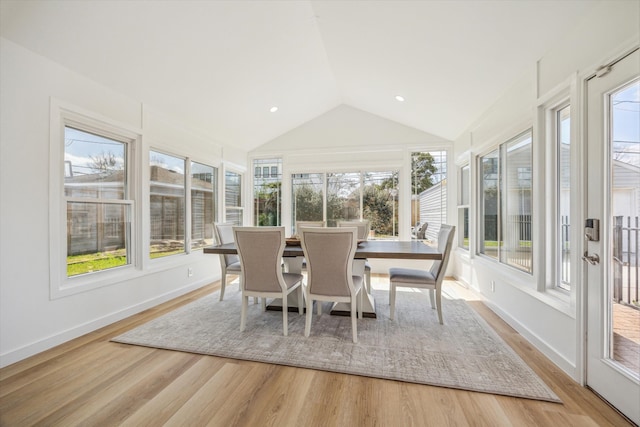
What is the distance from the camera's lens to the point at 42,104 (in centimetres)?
225

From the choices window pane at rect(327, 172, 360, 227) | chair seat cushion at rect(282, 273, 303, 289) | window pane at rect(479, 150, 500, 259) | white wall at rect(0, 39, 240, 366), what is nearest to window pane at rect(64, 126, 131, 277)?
white wall at rect(0, 39, 240, 366)

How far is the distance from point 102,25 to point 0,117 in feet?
3.27

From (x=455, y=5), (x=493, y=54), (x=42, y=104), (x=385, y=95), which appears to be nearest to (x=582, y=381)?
(x=493, y=54)

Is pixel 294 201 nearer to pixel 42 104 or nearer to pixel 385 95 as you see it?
pixel 385 95

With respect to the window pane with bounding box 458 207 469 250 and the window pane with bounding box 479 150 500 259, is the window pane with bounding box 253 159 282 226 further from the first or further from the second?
the window pane with bounding box 479 150 500 259

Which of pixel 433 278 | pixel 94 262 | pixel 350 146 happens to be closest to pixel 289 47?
pixel 350 146

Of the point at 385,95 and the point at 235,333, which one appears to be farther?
the point at 385,95

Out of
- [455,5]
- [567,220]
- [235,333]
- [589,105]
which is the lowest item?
[235,333]

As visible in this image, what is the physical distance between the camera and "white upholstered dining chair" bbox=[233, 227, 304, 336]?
8.11ft

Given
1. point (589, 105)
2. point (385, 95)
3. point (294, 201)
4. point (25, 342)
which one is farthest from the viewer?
point (294, 201)

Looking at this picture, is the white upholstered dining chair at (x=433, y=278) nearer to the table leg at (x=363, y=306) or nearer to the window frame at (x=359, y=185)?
the table leg at (x=363, y=306)

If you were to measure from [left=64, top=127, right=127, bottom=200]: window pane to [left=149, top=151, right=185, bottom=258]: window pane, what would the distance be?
1.29 feet

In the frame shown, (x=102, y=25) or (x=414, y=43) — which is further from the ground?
(x=414, y=43)

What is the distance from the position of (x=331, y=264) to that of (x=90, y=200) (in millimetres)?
2431
